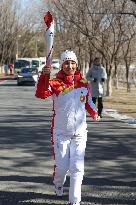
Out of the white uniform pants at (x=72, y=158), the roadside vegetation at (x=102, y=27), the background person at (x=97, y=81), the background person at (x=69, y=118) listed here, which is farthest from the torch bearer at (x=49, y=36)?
the roadside vegetation at (x=102, y=27)

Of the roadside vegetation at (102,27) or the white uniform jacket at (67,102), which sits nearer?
the white uniform jacket at (67,102)

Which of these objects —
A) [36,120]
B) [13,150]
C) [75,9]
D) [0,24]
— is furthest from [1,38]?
[13,150]

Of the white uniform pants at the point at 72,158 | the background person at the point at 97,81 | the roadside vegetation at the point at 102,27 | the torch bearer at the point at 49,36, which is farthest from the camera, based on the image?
the roadside vegetation at the point at 102,27

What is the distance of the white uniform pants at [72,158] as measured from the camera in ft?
20.3

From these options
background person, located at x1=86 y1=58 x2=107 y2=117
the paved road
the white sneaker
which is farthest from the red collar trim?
background person, located at x1=86 y1=58 x2=107 y2=117

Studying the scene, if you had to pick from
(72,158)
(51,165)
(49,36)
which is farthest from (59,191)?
(51,165)

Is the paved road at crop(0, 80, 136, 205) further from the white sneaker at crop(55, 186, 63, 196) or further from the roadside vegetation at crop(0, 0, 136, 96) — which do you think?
the roadside vegetation at crop(0, 0, 136, 96)

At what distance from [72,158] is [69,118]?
1.48ft

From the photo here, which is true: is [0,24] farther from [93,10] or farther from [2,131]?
[2,131]

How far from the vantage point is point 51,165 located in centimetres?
889

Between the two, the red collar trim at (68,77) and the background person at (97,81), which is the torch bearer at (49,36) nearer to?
the red collar trim at (68,77)

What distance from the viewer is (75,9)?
99.1ft

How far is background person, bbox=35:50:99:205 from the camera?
245 inches

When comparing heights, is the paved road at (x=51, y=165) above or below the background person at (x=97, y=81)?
below
